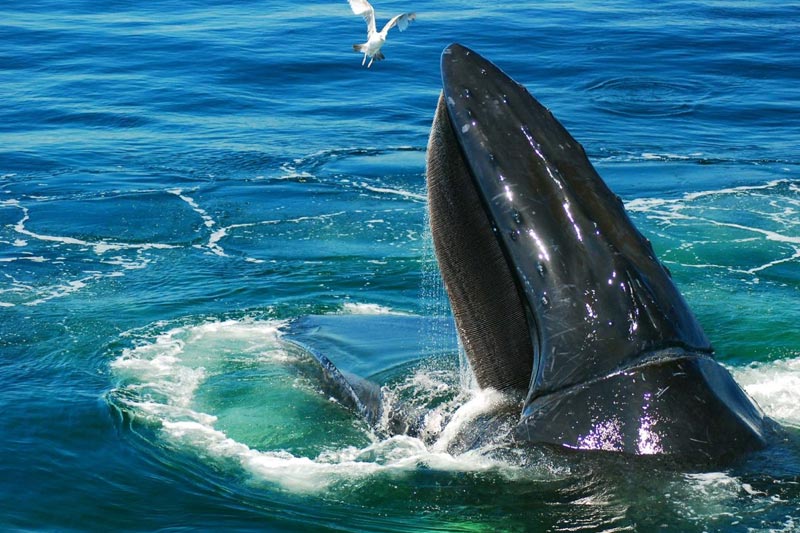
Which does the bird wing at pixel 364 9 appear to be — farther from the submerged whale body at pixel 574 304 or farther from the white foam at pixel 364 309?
the submerged whale body at pixel 574 304

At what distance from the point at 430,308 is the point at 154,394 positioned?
390cm

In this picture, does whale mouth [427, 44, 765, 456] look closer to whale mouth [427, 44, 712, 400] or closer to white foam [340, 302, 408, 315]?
whale mouth [427, 44, 712, 400]

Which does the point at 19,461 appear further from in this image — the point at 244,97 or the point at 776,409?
the point at 244,97

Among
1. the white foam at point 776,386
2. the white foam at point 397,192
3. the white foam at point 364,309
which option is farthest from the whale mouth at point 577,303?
the white foam at point 397,192

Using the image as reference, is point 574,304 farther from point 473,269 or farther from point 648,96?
point 648,96

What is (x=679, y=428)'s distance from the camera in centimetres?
630

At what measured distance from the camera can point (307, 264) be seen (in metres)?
14.5

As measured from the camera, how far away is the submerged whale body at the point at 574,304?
636 centimetres

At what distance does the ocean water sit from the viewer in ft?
23.7

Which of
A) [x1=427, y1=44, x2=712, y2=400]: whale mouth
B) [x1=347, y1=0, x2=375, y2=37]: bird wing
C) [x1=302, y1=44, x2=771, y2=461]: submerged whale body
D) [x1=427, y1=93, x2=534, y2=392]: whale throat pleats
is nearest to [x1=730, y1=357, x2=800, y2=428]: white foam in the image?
[x1=302, y1=44, x2=771, y2=461]: submerged whale body

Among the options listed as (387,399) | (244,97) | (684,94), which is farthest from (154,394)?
(684,94)

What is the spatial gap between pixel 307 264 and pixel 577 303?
27.6 ft

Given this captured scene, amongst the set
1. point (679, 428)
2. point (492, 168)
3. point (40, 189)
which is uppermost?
point (492, 168)

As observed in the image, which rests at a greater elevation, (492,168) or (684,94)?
(492,168)
